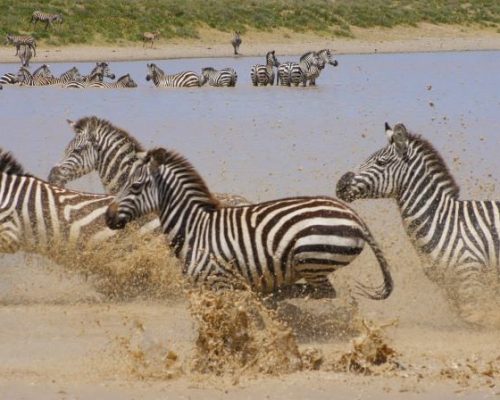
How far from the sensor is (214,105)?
24078 millimetres

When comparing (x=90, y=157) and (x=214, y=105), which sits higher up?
(x=90, y=157)

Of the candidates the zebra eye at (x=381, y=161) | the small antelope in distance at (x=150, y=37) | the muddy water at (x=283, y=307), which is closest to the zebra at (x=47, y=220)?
the muddy water at (x=283, y=307)

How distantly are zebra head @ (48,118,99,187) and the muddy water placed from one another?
Result: 0.78 m

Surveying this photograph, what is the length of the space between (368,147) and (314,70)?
14.9 metres

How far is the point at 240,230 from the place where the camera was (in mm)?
7605

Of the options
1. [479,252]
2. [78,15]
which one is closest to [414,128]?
[479,252]

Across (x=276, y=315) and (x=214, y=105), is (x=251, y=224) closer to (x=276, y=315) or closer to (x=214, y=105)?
(x=276, y=315)

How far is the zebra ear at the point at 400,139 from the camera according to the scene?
8.40 metres

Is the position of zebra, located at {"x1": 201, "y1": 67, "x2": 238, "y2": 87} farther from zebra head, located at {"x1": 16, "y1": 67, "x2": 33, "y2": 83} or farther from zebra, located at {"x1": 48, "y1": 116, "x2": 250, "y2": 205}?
zebra, located at {"x1": 48, "y1": 116, "x2": 250, "y2": 205}

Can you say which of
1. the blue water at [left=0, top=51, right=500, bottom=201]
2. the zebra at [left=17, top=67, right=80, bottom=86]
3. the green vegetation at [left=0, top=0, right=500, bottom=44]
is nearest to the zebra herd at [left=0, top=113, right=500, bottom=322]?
the blue water at [left=0, top=51, right=500, bottom=201]

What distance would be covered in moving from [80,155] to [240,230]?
299cm

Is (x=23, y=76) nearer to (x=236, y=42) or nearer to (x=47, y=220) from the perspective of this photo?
(x=236, y=42)

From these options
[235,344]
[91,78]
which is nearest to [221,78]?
[91,78]

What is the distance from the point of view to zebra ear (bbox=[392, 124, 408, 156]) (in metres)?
8.40
